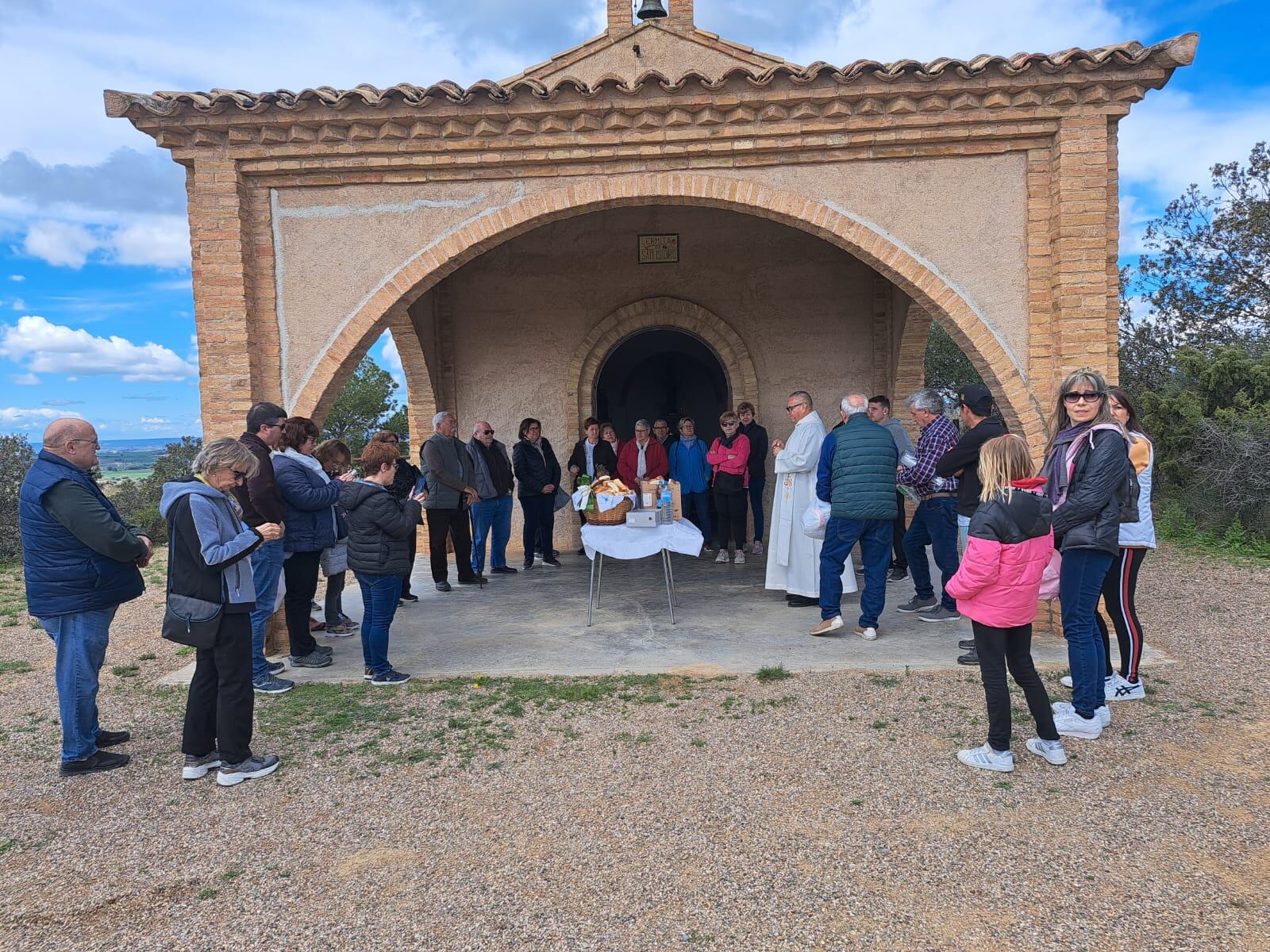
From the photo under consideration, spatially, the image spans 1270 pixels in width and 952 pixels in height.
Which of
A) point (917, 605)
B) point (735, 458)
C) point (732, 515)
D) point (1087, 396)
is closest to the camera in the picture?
point (1087, 396)

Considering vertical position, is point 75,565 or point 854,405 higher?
point 854,405

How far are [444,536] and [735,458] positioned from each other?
2.99m

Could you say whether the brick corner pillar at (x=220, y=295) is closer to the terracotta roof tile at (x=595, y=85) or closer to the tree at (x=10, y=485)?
the terracotta roof tile at (x=595, y=85)

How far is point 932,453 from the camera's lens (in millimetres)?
5582

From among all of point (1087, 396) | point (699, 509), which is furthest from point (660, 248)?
point (1087, 396)

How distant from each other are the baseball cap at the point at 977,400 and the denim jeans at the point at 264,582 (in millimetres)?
4375

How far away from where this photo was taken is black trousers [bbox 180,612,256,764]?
3646 mm

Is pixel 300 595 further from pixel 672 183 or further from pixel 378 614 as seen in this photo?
pixel 672 183

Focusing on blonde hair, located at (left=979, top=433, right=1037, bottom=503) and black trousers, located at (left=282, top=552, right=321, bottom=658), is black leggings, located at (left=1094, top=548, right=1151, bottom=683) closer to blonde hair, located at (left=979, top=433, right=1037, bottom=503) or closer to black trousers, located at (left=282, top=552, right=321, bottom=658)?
blonde hair, located at (left=979, top=433, right=1037, bottom=503)

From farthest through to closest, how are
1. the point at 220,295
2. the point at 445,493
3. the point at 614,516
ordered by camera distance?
the point at 445,493, the point at 614,516, the point at 220,295

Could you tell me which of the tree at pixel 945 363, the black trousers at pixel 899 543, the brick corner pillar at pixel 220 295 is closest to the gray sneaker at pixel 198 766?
the brick corner pillar at pixel 220 295

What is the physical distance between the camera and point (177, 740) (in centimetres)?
430

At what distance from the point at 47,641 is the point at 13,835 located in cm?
422

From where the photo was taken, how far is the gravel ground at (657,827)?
2611mm
